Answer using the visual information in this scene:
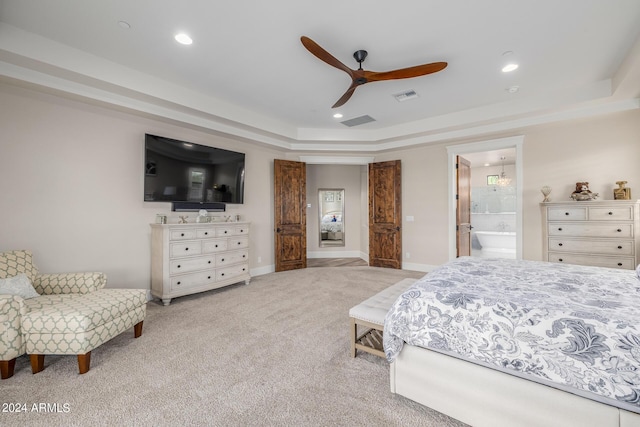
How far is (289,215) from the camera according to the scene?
5812 millimetres

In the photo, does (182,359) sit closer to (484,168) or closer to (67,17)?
(67,17)

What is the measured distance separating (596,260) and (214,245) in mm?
5344

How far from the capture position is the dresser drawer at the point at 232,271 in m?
4.13

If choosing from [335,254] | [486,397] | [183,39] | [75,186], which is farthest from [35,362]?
[335,254]

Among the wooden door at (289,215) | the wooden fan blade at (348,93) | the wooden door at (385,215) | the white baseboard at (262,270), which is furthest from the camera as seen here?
the wooden door at (385,215)

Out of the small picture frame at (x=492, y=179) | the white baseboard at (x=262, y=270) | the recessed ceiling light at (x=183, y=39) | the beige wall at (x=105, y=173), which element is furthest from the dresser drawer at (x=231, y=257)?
the small picture frame at (x=492, y=179)

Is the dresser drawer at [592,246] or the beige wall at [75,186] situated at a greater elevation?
the beige wall at [75,186]

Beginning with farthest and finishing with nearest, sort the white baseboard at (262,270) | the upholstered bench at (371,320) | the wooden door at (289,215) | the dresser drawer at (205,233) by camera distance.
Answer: the wooden door at (289,215)
the white baseboard at (262,270)
the dresser drawer at (205,233)
the upholstered bench at (371,320)

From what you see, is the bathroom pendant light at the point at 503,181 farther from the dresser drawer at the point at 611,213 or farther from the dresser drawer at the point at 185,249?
the dresser drawer at the point at 185,249

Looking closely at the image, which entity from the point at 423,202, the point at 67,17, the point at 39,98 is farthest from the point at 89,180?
the point at 423,202

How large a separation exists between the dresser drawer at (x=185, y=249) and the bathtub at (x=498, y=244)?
7489mm

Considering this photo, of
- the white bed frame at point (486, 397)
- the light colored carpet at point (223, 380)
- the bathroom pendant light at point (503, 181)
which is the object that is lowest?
the light colored carpet at point (223, 380)

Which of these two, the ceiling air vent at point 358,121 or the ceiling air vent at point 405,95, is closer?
the ceiling air vent at point 405,95

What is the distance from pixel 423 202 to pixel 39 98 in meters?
6.05
